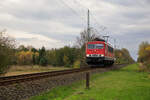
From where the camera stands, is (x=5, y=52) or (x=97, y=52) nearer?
(x=5, y=52)

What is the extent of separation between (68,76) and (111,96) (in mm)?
5727

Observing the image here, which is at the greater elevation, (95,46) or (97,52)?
(95,46)

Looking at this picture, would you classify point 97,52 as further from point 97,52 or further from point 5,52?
point 5,52

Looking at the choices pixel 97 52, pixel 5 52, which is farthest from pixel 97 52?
pixel 5 52

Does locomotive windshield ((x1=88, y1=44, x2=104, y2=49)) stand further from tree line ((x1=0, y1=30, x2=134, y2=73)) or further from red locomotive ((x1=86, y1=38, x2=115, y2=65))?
tree line ((x1=0, y1=30, x2=134, y2=73))

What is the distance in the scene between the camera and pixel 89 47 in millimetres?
25516

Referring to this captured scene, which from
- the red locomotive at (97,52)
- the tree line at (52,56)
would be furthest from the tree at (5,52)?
the red locomotive at (97,52)

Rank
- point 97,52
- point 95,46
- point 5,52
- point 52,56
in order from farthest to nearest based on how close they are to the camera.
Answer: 1. point 52,56
2. point 95,46
3. point 97,52
4. point 5,52

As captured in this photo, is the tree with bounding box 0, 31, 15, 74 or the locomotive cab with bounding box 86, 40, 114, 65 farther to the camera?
the locomotive cab with bounding box 86, 40, 114, 65

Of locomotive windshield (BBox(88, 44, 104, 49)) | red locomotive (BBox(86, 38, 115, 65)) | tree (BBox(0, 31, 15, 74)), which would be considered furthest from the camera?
locomotive windshield (BBox(88, 44, 104, 49))

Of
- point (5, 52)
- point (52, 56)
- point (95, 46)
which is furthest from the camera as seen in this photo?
point (52, 56)

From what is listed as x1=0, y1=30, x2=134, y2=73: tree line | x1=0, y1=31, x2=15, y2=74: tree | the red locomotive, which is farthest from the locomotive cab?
x1=0, y1=31, x2=15, y2=74: tree

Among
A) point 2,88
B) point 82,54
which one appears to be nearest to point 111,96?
point 2,88

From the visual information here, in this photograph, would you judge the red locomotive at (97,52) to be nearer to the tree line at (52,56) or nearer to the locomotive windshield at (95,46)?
the locomotive windshield at (95,46)
